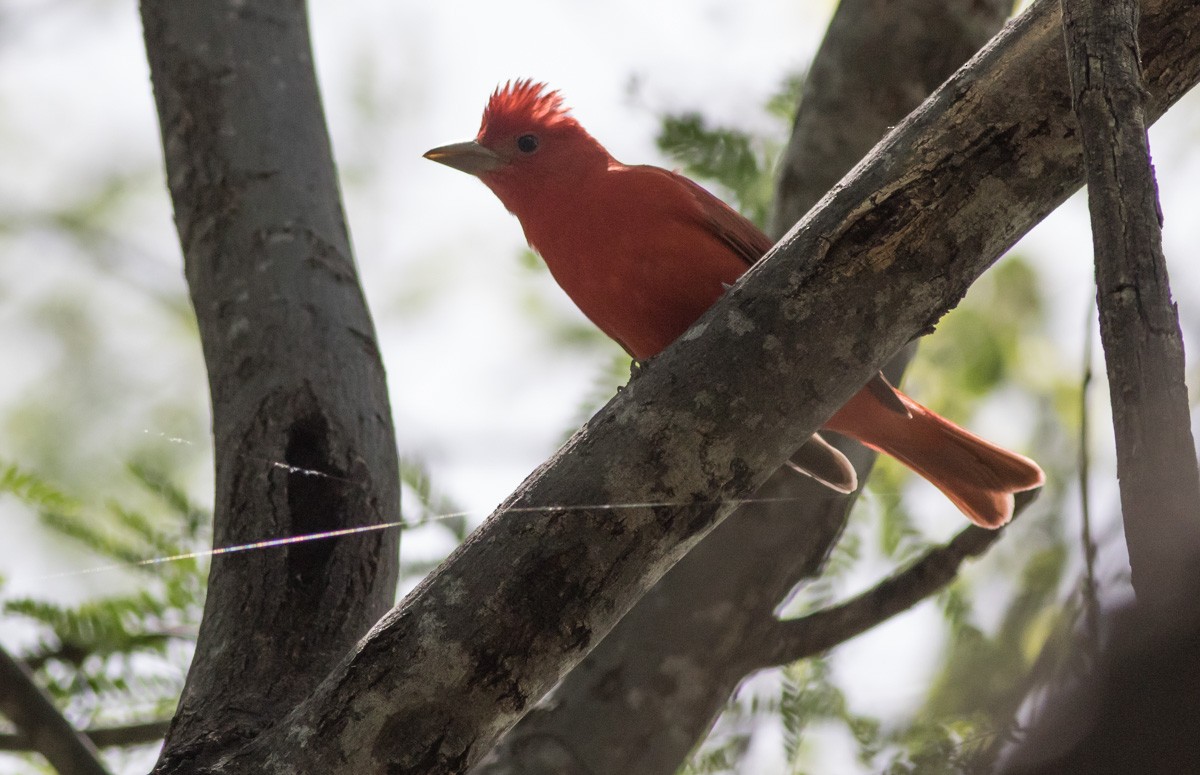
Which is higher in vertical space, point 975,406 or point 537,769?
point 975,406

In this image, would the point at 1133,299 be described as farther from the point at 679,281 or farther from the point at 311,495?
the point at 679,281

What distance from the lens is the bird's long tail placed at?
3.70 metres

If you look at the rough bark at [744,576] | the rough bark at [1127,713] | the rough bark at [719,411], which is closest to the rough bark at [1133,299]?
the rough bark at [1127,713]

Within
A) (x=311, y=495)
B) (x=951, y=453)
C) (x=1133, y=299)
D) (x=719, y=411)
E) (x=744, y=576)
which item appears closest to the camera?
(x=1133, y=299)

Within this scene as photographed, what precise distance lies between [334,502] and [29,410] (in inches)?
145

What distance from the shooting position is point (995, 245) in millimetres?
2266

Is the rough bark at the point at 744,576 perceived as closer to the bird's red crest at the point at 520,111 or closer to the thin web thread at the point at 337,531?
the thin web thread at the point at 337,531

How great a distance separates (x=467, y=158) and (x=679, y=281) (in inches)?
45.6

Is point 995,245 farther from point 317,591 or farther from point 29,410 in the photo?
point 29,410

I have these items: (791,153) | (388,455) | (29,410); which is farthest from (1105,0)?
(29,410)

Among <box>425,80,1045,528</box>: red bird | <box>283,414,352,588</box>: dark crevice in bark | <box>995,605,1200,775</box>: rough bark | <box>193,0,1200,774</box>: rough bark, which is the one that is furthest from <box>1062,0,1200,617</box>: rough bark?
<box>283,414,352,588</box>: dark crevice in bark

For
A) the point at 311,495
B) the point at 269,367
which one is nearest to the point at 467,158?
the point at 269,367

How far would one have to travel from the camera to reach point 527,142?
4.45 m

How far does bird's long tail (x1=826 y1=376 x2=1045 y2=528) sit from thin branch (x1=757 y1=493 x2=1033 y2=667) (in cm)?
19
